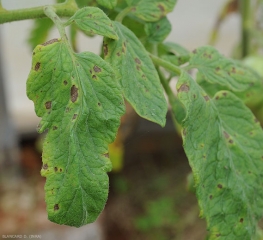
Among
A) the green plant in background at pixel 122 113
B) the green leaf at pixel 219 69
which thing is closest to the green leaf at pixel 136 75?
the green plant in background at pixel 122 113

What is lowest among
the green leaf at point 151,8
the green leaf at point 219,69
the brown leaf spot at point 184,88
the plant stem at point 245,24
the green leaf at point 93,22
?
the plant stem at point 245,24

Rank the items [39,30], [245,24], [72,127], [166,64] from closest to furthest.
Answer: [72,127] < [166,64] < [39,30] < [245,24]

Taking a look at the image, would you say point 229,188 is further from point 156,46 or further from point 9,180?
point 9,180

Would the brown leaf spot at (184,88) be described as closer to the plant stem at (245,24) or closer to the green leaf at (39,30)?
the green leaf at (39,30)

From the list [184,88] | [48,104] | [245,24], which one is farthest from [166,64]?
[245,24]

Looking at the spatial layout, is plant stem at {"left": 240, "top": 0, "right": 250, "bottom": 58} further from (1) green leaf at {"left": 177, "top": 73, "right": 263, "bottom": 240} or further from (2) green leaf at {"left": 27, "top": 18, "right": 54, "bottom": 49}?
(1) green leaf at {"left": 177, "top": 73, "right": 263, "bottom": 240}

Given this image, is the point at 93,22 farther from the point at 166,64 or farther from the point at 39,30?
the point at 39,30
